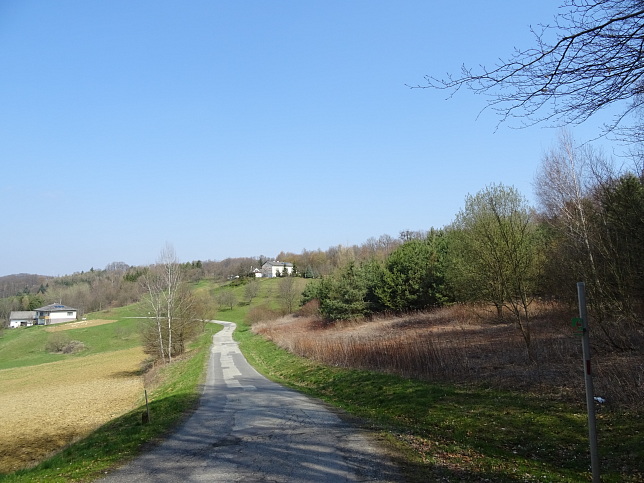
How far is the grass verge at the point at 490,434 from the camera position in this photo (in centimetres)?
638

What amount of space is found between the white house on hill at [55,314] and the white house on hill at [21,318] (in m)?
7.42

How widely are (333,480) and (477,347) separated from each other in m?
14.0

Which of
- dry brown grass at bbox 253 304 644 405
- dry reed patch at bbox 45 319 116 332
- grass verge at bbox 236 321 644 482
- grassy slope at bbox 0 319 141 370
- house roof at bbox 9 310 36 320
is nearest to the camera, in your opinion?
grass verge at bbox 236 321 644 482

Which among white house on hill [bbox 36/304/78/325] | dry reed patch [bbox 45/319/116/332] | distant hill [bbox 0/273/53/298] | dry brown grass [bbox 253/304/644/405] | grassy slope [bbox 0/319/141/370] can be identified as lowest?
grassy slope [bbox 0/319/141/370]

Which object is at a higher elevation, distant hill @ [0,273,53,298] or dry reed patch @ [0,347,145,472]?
distant hill @ [0,273,53,298]

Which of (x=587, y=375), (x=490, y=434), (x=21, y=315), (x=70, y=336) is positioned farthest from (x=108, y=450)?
(x=21, y=315)

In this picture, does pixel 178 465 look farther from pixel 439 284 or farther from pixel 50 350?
pixel 50 350

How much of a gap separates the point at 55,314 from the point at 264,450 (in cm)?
12473

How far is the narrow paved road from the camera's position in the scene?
6848mm

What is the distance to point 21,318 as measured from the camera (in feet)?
399

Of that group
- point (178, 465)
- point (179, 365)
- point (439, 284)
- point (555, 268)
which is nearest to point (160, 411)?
point (178, 465)

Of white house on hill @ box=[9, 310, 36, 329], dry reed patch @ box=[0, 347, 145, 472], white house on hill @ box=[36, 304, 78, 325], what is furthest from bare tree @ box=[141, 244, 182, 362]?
white house on hill @ box=[9, 310, 36, 329]

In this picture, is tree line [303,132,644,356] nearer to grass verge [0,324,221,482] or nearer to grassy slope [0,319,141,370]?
grass verge [0,324,221,482]

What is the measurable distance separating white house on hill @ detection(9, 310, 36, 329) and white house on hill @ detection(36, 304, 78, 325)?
7423 millimetres
